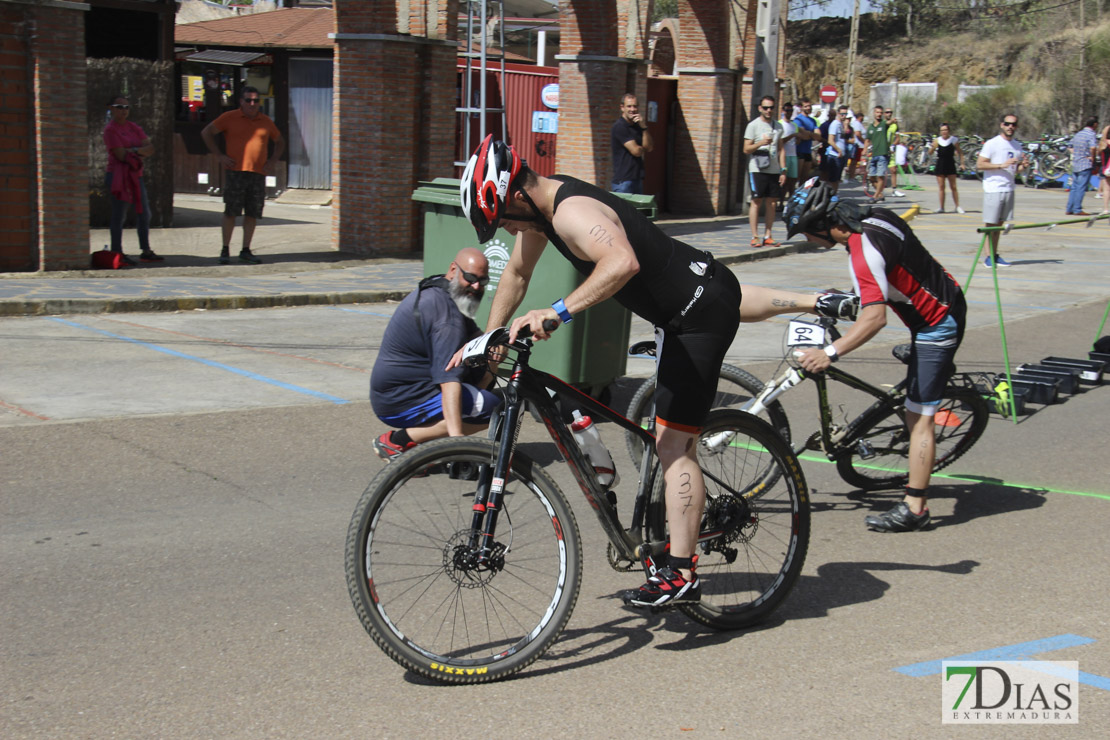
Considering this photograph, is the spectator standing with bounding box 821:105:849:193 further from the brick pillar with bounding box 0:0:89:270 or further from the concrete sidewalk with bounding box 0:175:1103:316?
the brick pillar with bounding box 0:0:89:270

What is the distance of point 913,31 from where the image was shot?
61.2m

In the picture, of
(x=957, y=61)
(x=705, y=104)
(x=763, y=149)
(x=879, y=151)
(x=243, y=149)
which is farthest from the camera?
(x=957, y=61)

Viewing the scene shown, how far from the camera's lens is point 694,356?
4113mm

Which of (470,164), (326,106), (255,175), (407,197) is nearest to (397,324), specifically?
(470,164)

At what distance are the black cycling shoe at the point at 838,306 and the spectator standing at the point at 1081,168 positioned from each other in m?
21.4

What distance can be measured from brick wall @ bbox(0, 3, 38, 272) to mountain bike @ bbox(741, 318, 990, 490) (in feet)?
31.9

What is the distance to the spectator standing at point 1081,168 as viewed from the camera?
79.6 feet

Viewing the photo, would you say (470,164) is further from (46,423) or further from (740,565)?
(46,423)

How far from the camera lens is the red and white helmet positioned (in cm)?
380

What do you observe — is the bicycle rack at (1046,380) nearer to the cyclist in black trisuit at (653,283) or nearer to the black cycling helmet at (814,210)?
the black cycling helmet at (814,210)

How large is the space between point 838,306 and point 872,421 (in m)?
1.03

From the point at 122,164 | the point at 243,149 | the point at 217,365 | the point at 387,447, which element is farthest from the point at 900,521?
the point at 122,164

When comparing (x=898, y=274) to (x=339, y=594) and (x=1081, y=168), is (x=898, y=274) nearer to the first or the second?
(x=339, y=594)

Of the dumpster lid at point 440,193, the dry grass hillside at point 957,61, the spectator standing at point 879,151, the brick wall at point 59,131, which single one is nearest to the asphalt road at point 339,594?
the dumpster lid at point 440,193
